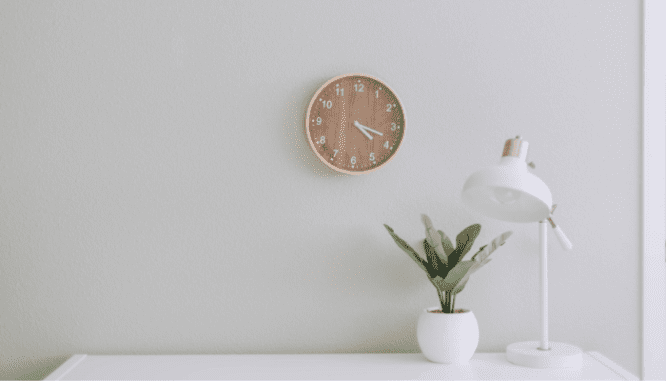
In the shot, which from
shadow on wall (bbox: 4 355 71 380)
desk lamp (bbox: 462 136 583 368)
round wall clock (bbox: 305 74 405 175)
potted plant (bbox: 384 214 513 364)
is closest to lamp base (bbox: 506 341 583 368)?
desk lamp (bbox: 462 136 583 368)

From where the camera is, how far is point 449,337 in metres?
1.23

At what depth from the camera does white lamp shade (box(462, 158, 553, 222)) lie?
998mm

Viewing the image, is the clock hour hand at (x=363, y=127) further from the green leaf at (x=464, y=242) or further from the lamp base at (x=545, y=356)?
the lamp base at (x=545, y=356)

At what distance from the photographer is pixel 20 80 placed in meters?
1.40

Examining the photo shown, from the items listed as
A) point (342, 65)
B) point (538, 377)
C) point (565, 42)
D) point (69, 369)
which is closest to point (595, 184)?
point (565, 42)

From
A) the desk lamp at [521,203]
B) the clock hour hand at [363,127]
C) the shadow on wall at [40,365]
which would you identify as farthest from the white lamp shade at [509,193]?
the shadow on wall at [40,365]

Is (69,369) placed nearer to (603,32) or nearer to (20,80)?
(20,80)

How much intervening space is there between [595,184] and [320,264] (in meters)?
0.90

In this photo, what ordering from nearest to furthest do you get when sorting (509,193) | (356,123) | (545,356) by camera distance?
(509,193)
(545,356)
(356,123)

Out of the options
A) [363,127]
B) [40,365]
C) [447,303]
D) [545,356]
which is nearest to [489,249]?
[447,303]

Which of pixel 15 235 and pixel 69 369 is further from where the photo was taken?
pixel 15 235

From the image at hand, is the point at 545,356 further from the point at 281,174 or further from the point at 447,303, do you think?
the point at 281,174

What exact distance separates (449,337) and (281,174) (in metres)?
0.67

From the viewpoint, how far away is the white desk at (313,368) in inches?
46.7
